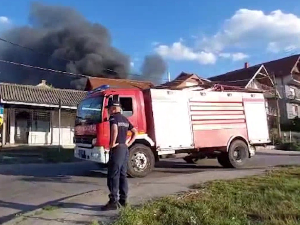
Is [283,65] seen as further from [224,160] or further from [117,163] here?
[117,163]

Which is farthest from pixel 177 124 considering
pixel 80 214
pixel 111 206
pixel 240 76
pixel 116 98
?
pixel 240 76

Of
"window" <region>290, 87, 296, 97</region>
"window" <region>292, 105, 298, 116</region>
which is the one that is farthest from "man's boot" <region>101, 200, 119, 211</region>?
"window" <region>292, 105, 298, 116</region>

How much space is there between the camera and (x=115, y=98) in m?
10.0

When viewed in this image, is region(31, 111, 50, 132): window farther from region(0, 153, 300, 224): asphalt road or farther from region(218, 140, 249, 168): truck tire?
region(218, 140, 249, 168): truck tire

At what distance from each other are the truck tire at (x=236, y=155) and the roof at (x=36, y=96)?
14.8 m

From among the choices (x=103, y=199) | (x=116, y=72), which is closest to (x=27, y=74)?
(x=116, y=72)

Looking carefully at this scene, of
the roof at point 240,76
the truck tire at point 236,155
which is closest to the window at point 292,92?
the roof at point 240,76

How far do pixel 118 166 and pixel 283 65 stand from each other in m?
46.8

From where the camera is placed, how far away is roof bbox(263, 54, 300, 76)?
47.3 meters

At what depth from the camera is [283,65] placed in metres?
48.9

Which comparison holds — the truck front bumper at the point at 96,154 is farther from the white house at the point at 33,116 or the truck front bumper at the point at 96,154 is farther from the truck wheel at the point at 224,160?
the white house at the point at 33,116

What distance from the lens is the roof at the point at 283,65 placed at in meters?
47.3

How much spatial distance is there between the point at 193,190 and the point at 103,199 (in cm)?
169

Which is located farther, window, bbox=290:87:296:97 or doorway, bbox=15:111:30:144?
window, bbox=290:87:296:97
